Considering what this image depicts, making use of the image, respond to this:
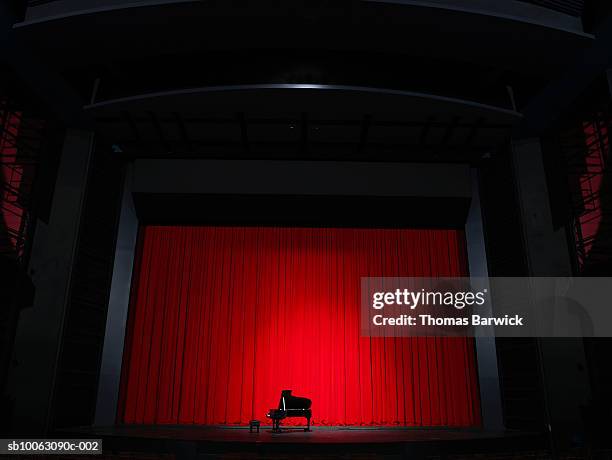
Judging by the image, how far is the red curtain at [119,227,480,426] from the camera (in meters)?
8.57

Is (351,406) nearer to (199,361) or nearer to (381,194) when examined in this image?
(199,361)

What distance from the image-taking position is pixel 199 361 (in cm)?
882

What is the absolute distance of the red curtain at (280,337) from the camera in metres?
8.57
